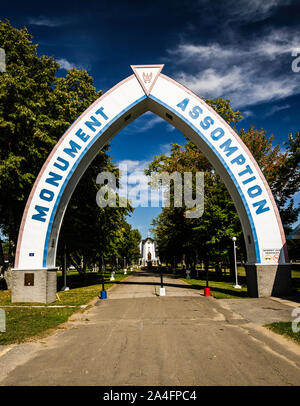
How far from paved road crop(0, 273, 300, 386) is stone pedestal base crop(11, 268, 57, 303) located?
4.94 metres

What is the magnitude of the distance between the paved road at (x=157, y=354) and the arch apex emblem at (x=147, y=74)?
1334cm

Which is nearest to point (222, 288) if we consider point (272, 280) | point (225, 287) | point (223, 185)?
point (225, 287)

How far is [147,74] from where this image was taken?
1808 centimetres

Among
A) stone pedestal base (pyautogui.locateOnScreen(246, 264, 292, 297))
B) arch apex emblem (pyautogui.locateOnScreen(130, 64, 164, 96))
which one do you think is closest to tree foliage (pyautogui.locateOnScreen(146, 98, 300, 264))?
stone pedestal base (pyautogui.locateOnScreen(246, 264, 292, 297))

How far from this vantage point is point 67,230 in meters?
23.4

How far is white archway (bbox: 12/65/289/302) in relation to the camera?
16.0 m

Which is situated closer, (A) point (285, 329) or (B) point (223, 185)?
(A) point (285, 329)

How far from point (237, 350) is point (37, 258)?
1197cm

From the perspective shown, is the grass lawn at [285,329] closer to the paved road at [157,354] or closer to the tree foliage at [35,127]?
the paved road at [157,354]

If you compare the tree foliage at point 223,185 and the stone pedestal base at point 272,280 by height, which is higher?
the tree foliage at point 223,185

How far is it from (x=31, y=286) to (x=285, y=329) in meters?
12.3

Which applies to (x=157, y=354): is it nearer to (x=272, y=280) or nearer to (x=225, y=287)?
(x=272, y=280)

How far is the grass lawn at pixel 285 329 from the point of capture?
8174 mm

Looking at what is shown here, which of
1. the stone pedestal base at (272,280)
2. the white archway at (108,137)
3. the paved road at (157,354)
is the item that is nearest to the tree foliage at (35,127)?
the white archway at (108,137)
